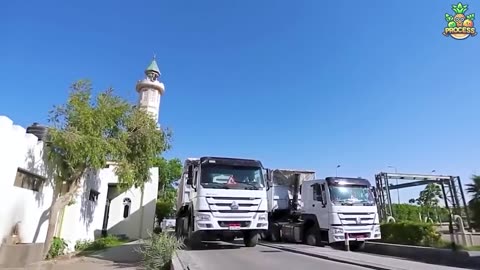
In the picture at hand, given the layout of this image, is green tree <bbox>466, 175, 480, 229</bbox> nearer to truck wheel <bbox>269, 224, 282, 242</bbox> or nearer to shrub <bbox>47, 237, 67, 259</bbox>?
truck wheel <bbox>269, 224, 282, 242</bbox>

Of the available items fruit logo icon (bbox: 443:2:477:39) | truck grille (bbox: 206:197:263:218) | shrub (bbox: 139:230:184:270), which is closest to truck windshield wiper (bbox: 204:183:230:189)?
truck grille (bbox: 206:197:263:218)

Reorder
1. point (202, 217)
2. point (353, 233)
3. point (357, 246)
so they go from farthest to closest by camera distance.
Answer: point (357, 246) → point (353, 233) → point (202, 217)

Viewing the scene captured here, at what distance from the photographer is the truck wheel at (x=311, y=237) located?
592 inches

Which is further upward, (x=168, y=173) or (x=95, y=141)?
(x=168, y=173)

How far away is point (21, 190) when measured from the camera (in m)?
10.4

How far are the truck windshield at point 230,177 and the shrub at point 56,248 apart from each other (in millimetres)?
6056

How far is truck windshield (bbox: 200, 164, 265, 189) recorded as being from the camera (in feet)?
40.1

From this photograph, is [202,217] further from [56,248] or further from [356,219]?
[356,219]

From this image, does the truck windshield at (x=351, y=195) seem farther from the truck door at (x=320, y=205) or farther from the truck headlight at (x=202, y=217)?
the truck headlight at (x=202, y=217)

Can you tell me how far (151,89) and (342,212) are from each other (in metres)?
46.2

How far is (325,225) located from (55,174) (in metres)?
11.1

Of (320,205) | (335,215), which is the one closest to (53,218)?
(320,205)

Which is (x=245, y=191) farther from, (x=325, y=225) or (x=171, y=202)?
(x=171, y=202)

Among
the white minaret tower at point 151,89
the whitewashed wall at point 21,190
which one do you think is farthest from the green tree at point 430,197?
the whitewashed wall at point 21,190
